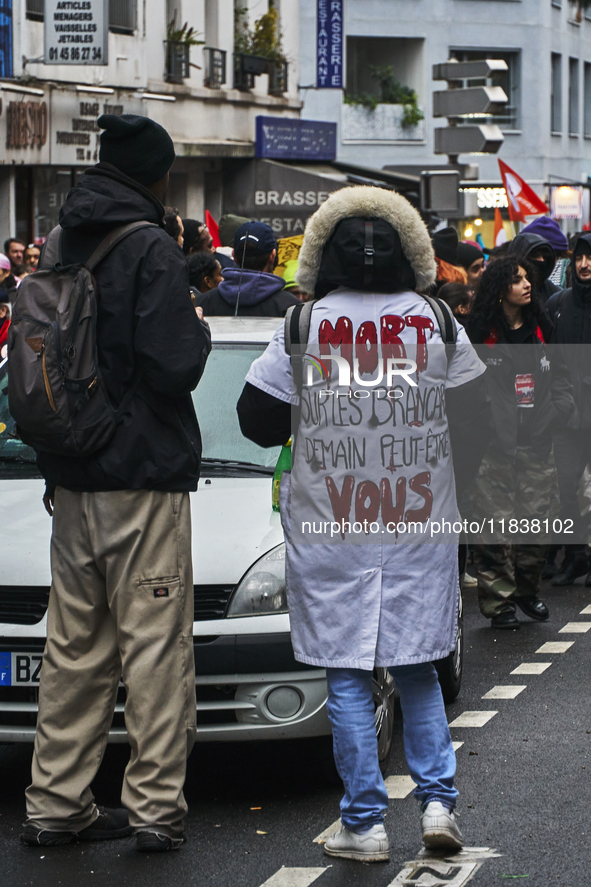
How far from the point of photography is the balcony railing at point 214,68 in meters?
26.4

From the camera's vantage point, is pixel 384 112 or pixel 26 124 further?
pixel 384 112

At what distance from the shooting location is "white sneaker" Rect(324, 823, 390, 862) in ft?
14.9

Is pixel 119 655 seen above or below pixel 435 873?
above

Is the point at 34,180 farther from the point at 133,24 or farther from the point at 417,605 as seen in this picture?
the point at 417,605

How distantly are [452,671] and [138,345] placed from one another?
8.43ft

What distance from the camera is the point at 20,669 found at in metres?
5.10

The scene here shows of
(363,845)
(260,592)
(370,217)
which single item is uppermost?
(370,217)

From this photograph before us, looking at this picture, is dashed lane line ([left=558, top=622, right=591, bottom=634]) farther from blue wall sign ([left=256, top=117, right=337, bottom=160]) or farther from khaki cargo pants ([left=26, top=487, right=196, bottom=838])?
blue wall sign ([left=256, top=117, right=337, bottom=160])

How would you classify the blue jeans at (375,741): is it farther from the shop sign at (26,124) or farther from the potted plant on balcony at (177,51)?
the potted plant on balcony at (177,51)

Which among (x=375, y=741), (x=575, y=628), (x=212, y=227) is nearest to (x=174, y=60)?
(x=212, y=227)

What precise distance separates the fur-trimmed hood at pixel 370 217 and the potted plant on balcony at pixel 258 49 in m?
23.4

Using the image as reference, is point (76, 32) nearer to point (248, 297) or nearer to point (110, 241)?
point (248, 297)

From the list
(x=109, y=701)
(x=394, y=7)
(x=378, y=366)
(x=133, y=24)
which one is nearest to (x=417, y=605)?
(x=378, y=366)

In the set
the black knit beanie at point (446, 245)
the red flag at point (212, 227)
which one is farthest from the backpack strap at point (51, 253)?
the red flag at point (212, 227)
